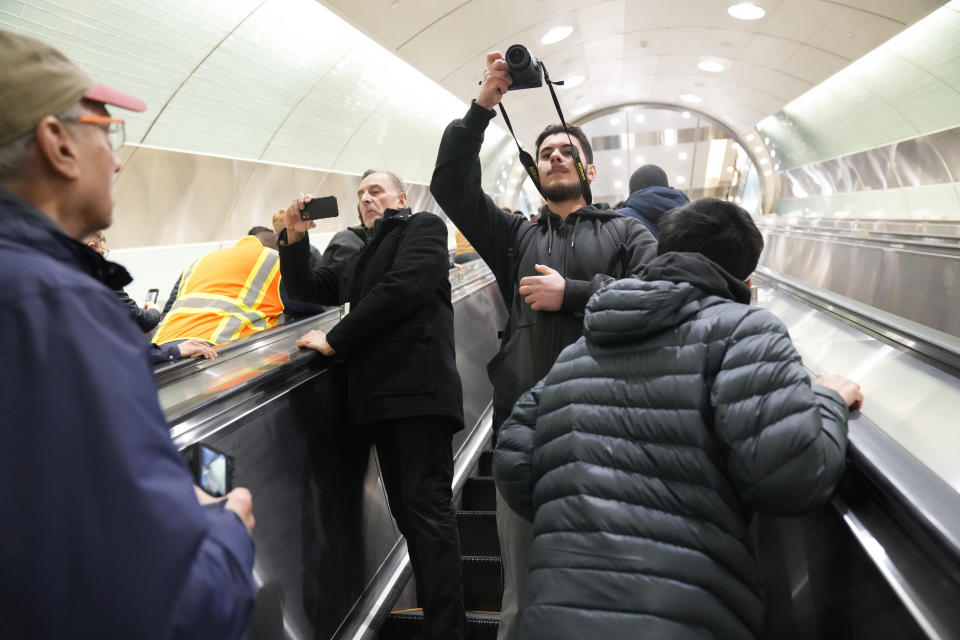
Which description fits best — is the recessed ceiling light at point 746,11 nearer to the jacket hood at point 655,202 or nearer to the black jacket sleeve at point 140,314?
the jacket hood at point 655,202

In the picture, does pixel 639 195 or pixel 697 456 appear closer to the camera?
pixel 697 456

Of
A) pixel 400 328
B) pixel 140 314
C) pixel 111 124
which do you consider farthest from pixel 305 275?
pixel 111 124

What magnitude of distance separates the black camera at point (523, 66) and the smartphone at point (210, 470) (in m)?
1.72

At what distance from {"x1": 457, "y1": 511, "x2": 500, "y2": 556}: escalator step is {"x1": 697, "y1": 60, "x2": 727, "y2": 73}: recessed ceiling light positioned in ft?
48.7

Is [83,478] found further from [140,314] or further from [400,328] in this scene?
[140,314]

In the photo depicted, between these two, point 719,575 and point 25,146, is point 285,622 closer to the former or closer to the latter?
point 719,575

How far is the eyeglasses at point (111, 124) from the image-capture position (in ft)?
3.49

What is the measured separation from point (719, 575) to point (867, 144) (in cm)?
1580

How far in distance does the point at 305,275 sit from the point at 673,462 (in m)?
2.12

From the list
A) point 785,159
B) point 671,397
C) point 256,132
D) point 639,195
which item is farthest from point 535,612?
point 785,159

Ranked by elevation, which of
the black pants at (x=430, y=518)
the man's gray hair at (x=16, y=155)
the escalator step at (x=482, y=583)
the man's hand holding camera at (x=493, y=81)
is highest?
the man's hand holding camera at (x=493, y=81)

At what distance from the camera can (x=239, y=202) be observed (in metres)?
8.48

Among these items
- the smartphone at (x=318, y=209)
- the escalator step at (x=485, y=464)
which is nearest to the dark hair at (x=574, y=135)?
the smartphone at (x=318, y=209)

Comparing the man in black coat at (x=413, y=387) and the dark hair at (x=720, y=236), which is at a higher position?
the dark hair at (x=720, y=236)
